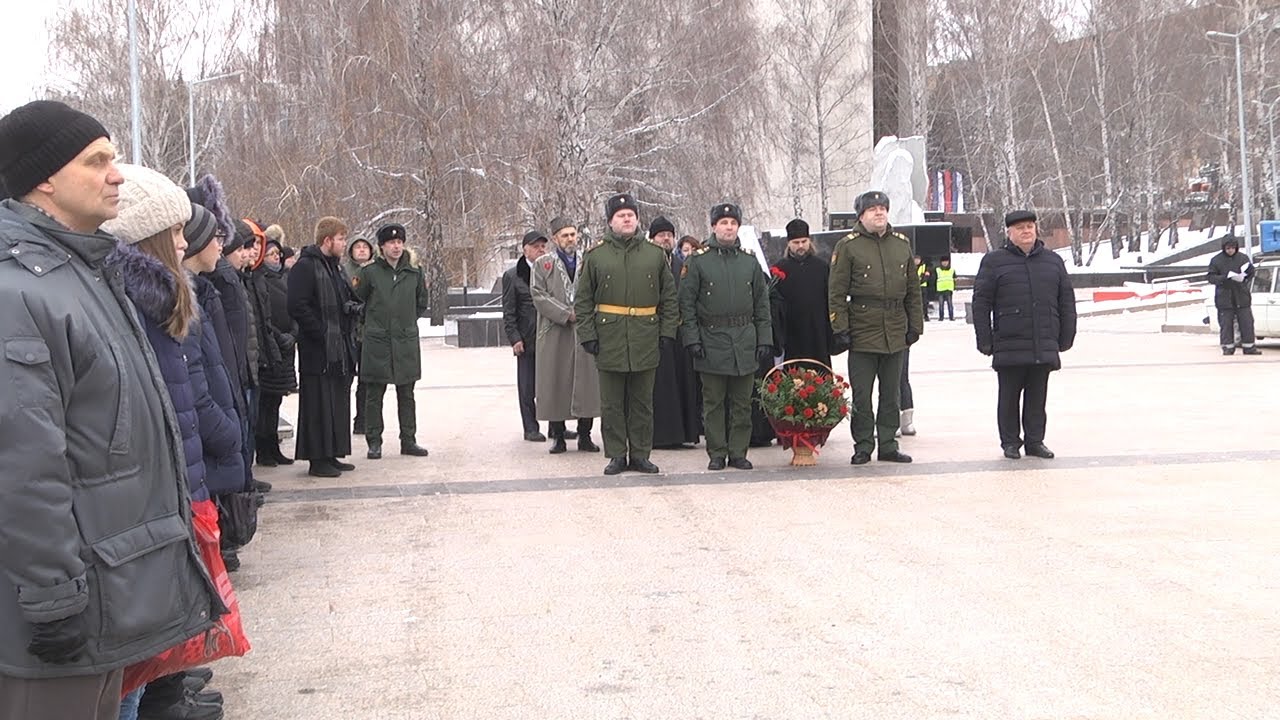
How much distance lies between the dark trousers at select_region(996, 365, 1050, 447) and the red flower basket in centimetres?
126

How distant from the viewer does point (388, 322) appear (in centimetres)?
1243

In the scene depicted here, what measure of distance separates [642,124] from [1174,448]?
23.3m

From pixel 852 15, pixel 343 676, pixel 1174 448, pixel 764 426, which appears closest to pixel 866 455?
pixel 764 426

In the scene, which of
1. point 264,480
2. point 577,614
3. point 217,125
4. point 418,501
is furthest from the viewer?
point 217,125

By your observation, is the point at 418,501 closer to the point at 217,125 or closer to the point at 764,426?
the point at 764,426

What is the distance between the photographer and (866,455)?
11.3 m

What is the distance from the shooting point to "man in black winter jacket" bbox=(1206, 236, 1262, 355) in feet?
72.5

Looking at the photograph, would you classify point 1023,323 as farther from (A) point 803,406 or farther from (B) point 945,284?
(B) point 945,284

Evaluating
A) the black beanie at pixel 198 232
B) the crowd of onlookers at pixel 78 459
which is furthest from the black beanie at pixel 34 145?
the black beanie at pixel 198 232

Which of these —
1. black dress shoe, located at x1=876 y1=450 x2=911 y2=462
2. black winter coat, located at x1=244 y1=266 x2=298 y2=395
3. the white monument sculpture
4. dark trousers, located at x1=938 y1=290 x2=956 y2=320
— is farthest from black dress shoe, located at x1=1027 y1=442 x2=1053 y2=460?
the white monument sculpture

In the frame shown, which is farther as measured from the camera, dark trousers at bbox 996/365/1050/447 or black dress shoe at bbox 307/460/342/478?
dark trousers at bbox 996/365/1050/447

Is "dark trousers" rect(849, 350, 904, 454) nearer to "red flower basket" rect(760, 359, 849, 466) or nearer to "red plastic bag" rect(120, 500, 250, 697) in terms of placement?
"red flower basket" rect(760, 359, 849, 466)

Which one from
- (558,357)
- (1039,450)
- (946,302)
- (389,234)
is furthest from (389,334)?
(946,302)

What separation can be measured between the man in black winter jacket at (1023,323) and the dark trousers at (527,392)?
412cm
